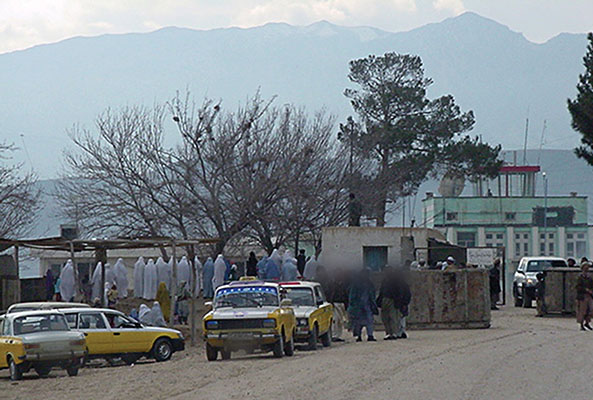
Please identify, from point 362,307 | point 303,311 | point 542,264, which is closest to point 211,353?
point 303,311

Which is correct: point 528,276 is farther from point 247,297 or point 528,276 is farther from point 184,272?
point 247,297

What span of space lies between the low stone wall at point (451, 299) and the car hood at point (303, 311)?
180 inches

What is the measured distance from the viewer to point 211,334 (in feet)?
69.1

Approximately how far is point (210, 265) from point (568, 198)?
143 feet

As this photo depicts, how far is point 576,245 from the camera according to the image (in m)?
73.6

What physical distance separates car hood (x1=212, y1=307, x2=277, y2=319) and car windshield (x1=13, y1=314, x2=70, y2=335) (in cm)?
318

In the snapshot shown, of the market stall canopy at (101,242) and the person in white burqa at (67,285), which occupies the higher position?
the market stall canopy at (101,242)

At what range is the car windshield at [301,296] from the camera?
949 inches

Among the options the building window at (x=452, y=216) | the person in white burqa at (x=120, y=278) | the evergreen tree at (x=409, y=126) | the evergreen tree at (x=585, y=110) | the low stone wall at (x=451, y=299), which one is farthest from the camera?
the building window at (x=452, y=216)

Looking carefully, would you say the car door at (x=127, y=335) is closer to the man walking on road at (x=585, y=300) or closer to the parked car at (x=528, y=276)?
the man walking on road at (x=585, y=300)

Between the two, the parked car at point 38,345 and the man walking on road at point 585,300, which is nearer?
the parked car at point 38,345

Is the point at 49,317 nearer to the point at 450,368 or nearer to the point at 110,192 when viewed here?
the point at 450,368

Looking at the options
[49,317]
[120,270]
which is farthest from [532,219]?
[49,317]

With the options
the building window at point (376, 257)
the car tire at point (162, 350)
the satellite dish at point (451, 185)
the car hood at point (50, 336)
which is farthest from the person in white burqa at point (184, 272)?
the satellite dish at point (451, 185)
